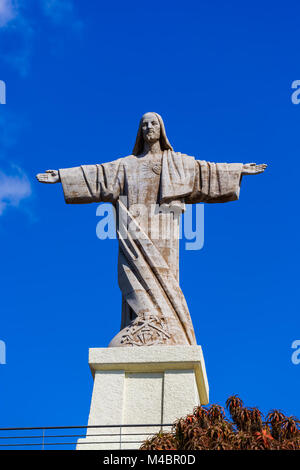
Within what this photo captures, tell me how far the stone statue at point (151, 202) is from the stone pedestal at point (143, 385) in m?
0.37

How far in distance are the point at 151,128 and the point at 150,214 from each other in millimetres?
1852

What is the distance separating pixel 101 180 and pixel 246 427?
Answer: 7.01 meters

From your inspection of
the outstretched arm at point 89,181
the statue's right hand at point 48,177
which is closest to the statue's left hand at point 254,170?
the outstretched arm at point 89,181

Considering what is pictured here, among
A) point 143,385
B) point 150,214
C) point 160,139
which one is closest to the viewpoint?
point 143,385

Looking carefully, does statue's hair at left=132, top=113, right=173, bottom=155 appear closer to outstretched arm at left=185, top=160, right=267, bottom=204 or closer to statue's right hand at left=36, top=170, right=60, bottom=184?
outstretched arm at left=185, top=160, right=267, bottom=204

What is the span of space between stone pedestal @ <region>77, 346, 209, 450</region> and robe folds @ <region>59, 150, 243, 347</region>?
0.37 meters

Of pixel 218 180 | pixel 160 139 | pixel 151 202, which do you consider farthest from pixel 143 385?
pixel 160 139

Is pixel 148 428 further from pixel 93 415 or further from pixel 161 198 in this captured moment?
pixel 161 198

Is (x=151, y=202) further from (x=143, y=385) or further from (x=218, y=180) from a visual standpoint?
(x=143, y=385)

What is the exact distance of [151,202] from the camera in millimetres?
16031

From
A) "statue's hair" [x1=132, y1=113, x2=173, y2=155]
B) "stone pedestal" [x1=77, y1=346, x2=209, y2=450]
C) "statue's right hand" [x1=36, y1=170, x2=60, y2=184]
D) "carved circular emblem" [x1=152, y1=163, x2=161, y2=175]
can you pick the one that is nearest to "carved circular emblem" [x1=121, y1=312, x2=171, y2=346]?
"stone pedestal" [x1=77, y1=346, x2=209, y2=450]

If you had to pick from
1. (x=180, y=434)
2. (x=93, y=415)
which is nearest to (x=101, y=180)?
(x=93, y=415)
